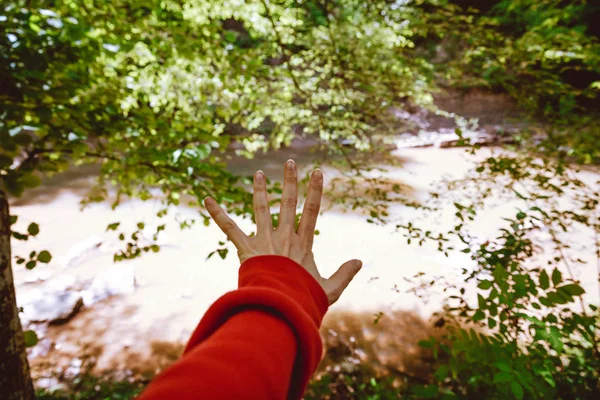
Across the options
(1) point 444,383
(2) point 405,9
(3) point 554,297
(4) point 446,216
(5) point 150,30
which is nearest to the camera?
(3) point 554,297

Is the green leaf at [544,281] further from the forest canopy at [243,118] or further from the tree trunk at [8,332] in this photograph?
the tree trunk at [8,332]

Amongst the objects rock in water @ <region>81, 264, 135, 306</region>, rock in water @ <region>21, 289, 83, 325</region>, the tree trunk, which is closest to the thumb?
the tree trunk

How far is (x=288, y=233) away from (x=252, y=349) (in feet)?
1.79

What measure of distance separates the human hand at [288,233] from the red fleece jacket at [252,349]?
0.17m

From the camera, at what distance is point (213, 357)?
0.63 meters

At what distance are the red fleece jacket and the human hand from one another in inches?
6.6

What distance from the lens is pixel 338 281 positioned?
115cm

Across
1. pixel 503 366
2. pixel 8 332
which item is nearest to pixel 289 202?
pixel 503 366

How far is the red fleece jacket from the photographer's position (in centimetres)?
58

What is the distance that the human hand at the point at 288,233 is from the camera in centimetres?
112

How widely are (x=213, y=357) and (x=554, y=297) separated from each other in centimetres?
169

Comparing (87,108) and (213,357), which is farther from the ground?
(87,108)

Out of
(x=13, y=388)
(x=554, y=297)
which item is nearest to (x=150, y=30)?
(x=13, y=388)

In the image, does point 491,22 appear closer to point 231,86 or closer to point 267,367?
point 231,86
